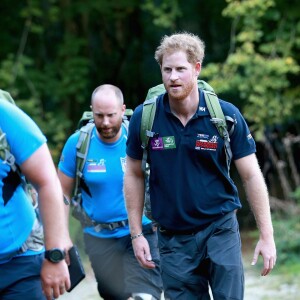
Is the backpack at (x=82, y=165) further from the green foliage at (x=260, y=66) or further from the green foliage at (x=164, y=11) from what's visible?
the green foliage at (x=164, y=11)

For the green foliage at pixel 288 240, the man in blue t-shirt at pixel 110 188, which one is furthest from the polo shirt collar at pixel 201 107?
the green foliage at pixel 288 240

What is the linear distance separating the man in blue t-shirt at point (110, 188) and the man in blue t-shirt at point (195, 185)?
1.38 m

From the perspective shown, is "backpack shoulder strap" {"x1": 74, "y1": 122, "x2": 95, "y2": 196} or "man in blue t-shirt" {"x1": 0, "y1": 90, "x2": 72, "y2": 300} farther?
"backpack shoulder strap" {"x1": 74, "y1": 122, "x2": 95, "y2": 196}

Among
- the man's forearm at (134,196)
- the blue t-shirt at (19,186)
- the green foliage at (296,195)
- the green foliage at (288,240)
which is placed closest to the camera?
the blue t-shirt at (19,186)

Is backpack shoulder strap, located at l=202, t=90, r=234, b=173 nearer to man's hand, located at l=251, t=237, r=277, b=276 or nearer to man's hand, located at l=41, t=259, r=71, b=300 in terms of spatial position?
man's hand, located at l=251, t=237, r=277, b=276

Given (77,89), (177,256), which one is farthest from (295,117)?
(177,256)

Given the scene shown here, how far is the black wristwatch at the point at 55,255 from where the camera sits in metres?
3.76

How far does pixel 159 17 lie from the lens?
600 inches

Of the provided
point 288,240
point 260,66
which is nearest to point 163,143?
point 288,240

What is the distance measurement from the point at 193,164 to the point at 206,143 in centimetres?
15

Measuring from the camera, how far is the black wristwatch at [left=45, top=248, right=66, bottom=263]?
12.3 feet

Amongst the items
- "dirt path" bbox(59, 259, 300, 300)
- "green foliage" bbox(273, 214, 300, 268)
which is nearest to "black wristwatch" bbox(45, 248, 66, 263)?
"dirt path" bbox(59, 259, 300, 300)

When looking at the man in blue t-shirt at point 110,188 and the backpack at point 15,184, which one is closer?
the backpack at point 15,184

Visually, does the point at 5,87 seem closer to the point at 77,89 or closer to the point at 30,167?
the point at 77,89
